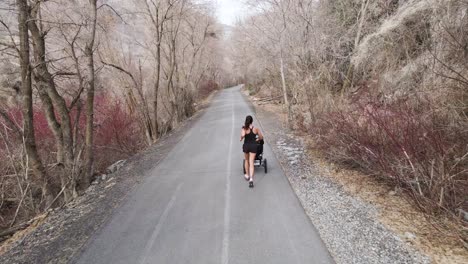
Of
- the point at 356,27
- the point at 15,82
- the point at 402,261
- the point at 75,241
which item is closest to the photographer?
the point at 402,261

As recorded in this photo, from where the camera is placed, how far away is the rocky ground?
3.55 metres

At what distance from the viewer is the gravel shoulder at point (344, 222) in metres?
3.59

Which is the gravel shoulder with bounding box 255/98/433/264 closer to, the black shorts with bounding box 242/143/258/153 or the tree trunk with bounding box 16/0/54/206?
the black shorts with bounding box 242/143/258/153

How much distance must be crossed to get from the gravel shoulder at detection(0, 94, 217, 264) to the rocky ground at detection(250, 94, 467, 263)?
446cm

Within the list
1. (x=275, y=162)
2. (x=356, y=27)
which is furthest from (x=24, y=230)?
(x=356, y=27)

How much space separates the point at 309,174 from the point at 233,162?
2597 mm

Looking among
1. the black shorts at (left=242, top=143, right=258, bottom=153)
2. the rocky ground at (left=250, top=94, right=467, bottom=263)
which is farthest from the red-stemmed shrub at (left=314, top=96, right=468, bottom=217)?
the black shorts at (left=242, top=143, right=258, bottom=153)

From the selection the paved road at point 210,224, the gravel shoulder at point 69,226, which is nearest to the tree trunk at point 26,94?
the gravel shoulder at point 69,226

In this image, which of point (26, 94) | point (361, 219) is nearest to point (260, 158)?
point (361, 219)

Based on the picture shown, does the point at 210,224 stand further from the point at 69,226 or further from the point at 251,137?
the point at 69,226

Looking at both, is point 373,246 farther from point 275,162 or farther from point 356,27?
point 356,27

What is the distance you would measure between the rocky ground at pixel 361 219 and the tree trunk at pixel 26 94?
23.7 feet

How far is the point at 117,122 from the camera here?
42.7ft

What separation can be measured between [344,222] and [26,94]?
8464mm
